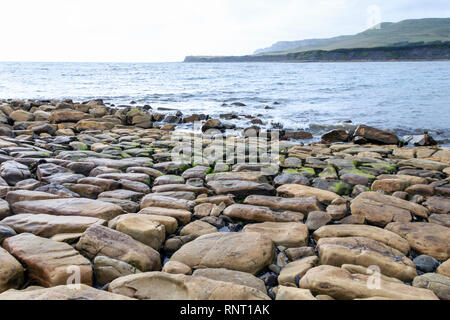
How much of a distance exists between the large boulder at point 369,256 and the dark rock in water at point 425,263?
0.37ft

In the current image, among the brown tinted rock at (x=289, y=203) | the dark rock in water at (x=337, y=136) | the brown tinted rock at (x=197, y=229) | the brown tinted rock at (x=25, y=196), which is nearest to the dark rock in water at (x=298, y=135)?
the dark rock in water at (x=337, y=136)

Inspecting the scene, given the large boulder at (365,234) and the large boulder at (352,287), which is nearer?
the large boulder at (352,287)

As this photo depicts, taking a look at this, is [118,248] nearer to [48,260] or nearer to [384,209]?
[48,260]

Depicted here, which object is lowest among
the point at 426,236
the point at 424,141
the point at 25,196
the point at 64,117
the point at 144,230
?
the point at 424,141

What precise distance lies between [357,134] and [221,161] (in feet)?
13.3

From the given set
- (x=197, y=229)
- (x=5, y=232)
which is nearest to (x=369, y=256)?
(x=197, y=229)

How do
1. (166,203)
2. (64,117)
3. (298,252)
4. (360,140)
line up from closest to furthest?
(298,252) → (166,203) → (360,140) → (64,117)

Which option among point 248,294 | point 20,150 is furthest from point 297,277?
point 20,150

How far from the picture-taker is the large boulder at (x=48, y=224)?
2.36m

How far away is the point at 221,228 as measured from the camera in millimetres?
2777

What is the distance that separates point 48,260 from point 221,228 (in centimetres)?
134

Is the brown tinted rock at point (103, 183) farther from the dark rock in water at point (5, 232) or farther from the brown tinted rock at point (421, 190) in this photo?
Answer: the brown tinted rock at point (421, 190)

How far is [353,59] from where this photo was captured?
89312mm
